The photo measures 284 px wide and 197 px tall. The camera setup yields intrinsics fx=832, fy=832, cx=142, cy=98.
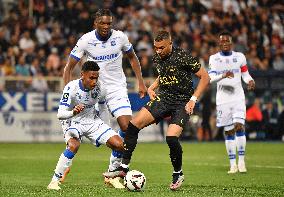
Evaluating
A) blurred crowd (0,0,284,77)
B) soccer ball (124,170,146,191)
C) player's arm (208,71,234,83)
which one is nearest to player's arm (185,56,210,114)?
soccer ball (124,170,146,191)

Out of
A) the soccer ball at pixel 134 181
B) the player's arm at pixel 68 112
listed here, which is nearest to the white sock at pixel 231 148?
the soccer ball at pixel 134 181

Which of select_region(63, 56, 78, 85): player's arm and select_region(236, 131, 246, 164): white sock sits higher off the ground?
select_region(63, 56, 78, 85): player's arm

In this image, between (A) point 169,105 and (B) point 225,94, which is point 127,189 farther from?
(B) point 225,94

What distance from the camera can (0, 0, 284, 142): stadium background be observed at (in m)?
24.7

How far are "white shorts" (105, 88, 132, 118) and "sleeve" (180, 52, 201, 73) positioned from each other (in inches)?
61.4

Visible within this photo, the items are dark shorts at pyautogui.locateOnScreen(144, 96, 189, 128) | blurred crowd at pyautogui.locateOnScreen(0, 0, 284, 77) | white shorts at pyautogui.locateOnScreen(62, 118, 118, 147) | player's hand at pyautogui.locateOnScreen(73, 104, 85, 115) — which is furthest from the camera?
blurred crowd at pyautogui.locateOnScreen(0, 0, 284, 77)

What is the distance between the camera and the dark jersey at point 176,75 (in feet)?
38.7

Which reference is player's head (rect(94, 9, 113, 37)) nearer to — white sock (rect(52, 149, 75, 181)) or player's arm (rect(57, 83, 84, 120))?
player's arm (rect(57, 83, 84, 120))

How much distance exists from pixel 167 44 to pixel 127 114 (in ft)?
5.48

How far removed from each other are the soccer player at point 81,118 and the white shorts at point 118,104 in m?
0.90

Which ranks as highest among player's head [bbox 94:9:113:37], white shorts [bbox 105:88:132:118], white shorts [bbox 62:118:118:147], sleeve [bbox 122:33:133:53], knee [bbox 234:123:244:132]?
player's head [bbox 94:9:113:37]

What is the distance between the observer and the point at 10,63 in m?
24.7

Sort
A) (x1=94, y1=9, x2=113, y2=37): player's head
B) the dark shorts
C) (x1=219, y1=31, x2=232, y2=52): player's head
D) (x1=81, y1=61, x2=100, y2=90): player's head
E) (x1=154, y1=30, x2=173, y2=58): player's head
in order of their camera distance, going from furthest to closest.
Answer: (x1=219, y1=31, x2=232, y2=52): player's head, (x1=94, y1=9, x2=113, y2=37): player's head, the dark shorts, (x1=154, y1=30, x2=173, y2=58): player's head, (x1=81, y1=61, x2=100, y2=90): player's head

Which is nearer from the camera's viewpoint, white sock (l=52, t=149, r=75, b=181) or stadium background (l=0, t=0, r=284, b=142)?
white sock (l=52, t=149, r=75, b=181)
